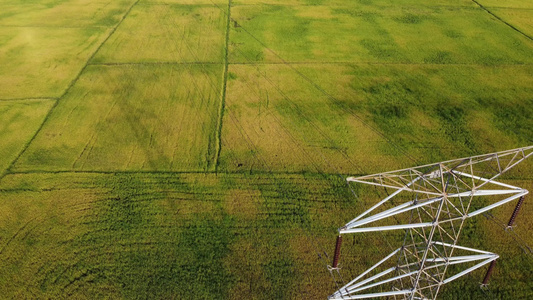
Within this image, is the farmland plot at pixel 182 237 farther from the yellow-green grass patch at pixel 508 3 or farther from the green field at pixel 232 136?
the yellow-green grass patch at pixel 508 3

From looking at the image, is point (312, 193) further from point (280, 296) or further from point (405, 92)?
point (405, 92)

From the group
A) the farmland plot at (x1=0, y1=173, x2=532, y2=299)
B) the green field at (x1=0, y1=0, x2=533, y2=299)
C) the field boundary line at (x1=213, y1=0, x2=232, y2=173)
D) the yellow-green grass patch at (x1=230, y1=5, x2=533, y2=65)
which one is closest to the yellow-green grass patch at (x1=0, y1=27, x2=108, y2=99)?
the green field at (x1=0, y1=0, x2=533, y2=299)

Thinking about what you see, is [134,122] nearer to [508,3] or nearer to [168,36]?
[168,36]

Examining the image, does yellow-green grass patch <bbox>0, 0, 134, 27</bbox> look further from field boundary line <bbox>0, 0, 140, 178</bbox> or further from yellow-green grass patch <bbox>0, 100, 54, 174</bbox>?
yellow-green grass patch <bbox>0, 100, 54, 174</bbox>

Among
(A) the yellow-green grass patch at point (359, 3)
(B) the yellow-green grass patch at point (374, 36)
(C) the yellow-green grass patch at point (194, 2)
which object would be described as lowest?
(B) the yellow-green grass patch at point (374, 36)

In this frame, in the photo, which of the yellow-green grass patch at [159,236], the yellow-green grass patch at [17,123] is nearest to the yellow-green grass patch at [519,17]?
the yellow-green grass patch at [159,236]

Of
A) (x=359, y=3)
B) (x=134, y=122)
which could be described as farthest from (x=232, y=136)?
(x=359, y=3)

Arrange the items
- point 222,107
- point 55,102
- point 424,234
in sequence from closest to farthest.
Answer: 1. point 424,234
2. point 222,107
3. point 55,102
